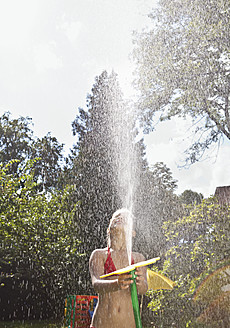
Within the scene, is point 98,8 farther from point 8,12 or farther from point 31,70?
point 31,70

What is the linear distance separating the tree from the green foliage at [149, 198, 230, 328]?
5538mm

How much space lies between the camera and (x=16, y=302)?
364 inches

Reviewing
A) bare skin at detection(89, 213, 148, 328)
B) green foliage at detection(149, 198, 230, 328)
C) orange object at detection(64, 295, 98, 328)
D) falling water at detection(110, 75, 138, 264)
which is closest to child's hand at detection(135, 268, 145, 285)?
bare skin at detection(89, 213, 148, 328)

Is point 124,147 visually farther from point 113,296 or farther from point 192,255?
point 113,296

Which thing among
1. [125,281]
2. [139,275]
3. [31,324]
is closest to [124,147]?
[31,324]

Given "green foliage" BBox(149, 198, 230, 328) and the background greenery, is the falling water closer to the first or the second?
the background greenery

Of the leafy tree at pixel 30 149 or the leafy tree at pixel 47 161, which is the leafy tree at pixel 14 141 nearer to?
the leafy tree at pixel 30 149

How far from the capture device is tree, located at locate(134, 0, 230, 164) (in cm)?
904

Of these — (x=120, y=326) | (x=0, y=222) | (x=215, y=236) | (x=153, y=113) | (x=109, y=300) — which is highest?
(x=153, y=113)

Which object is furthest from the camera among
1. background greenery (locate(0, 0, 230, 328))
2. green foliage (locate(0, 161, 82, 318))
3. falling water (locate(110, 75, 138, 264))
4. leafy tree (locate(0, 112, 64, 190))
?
leafy tree (locate(0, 112, 64, 190))

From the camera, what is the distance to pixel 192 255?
496 cm

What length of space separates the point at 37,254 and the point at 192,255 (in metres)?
5.01

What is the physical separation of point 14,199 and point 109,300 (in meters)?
6.33

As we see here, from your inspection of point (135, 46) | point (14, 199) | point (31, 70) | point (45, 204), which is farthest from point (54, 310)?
point (135, 46)
